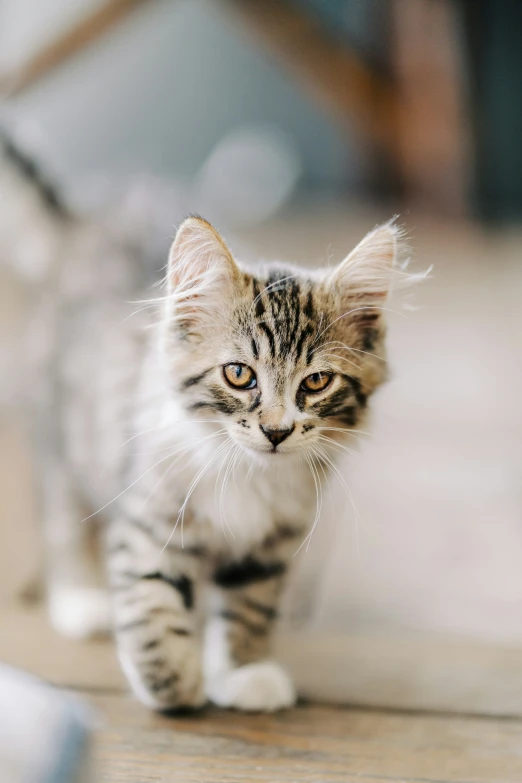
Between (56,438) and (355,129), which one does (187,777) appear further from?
(355,129)

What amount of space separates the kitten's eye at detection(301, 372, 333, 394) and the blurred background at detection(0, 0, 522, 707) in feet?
0.51

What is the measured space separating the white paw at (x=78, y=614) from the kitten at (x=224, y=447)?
0.01 meters

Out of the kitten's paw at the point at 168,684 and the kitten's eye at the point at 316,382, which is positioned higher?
the kitten's eye at the point at 316,382

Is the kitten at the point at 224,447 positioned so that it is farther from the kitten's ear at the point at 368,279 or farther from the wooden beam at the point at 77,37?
the wooden beam at the point at 77,37

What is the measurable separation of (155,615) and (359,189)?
4213 millimetres

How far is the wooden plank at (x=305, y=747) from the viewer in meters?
0.90

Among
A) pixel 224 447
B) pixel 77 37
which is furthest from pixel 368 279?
pixel 77 37

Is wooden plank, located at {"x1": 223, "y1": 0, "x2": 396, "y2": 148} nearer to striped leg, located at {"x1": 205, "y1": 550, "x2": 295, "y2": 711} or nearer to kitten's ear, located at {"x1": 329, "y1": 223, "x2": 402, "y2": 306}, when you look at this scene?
kitten's ear, located at {"x1": 329, "y1": 223, "x2": 402, "y2": 306}

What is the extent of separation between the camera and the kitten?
1013 mm

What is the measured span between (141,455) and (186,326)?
0.67 ft

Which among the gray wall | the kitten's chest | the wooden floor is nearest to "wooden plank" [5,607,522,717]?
the wooden floor

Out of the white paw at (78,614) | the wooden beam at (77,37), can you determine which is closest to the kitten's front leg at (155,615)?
the white paw at (78,614)

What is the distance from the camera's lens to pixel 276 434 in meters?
0.98

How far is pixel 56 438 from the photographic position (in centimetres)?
163
